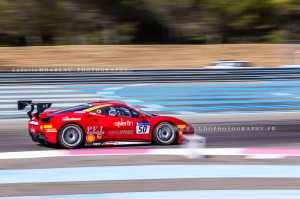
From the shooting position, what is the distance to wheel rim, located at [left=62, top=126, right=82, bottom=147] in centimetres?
991

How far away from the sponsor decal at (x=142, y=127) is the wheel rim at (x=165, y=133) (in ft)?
0.64

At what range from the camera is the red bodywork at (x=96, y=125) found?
983 cm

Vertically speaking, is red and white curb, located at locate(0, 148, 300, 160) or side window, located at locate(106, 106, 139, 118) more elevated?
side window, located at locate(106, 106, 139, 118)

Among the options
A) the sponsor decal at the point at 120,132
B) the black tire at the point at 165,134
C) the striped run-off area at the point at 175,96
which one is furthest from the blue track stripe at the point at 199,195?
the striped run-off area at the point at 175,96

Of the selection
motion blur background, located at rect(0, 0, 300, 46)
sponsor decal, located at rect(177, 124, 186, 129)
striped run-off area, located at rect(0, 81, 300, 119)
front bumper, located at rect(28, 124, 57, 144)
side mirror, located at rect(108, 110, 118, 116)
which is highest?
motion blur background, located at rect(0, 0, 300, 46)

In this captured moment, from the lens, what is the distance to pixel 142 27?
33625 millimetres

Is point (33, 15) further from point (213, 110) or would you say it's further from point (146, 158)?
point (146, 158)

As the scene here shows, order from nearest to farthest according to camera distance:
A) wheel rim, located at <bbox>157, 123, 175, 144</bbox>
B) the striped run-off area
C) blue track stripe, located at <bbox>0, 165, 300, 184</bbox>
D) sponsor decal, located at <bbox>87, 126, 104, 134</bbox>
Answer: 1. blue track stripe, located at <bbox>0, 165, 300, 184</bbox>
2. sponsor decal, located at <bbox>87, 126, 104, 134</bbox>
3. wheel rim, located at <bbox>157, 123, 175, 144</bbox>
4. the striped run-off area

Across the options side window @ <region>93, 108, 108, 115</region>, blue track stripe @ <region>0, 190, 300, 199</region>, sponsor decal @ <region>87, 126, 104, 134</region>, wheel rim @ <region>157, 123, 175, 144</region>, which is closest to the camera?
blue track stripe @ <region>0, 190, 300, 199</region>

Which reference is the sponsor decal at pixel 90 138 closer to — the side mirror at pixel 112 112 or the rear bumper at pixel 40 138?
the side mirror at pixel 112 112

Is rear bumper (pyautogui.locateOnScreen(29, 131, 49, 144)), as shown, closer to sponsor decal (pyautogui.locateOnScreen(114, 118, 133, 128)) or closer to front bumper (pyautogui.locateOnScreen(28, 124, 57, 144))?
front bumper (pyautogui.locateOnScreen(28, 124, 57, 144))

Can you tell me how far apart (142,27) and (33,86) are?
18777 millimetres

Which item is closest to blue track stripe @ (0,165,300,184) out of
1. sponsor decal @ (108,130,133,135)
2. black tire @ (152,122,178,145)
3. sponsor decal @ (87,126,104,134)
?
sponsor decal @ (87,126,104,134)

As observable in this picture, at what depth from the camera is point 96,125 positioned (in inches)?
397
